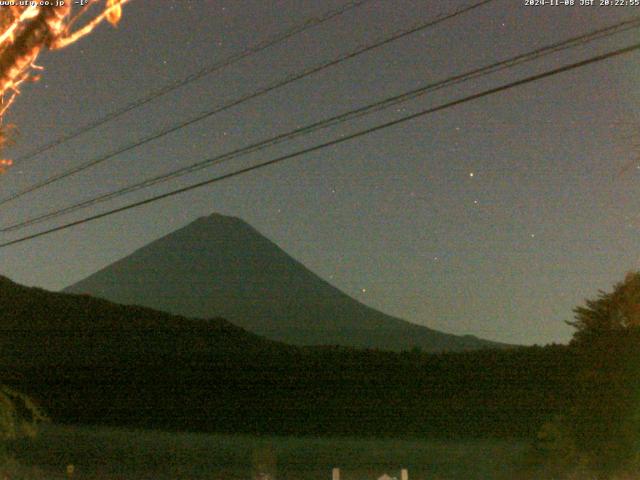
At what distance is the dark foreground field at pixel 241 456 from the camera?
70.0 ft

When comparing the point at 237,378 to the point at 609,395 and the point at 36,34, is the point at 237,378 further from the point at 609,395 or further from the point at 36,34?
the point at 36,34

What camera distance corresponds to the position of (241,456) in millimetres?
26172

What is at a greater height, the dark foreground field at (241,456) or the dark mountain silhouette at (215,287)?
the dark mountain silhouette at (215,287)

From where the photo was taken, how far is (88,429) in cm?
3198

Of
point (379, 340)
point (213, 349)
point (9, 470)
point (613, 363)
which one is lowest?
point (9, 470)

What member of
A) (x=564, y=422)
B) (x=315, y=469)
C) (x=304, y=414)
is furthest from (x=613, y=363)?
(x=304, y=414)

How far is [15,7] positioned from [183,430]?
2600 cm

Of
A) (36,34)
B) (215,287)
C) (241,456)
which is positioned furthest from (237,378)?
(215,287)

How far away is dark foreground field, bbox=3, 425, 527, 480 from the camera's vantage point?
2133 cm

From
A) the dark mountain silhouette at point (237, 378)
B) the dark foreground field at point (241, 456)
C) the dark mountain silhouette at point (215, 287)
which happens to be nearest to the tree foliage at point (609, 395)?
the dark foreground field at point (241, 456)

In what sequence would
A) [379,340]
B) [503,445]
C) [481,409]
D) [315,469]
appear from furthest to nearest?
[379,340], [481,409], [503,445], [315,469]

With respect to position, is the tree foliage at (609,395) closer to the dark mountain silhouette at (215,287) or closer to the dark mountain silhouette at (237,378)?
the dark mountain silhouette at (237,378)

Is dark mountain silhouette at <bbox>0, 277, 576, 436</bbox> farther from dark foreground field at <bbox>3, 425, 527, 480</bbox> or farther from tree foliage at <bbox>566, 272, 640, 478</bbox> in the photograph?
tree foliage at <bbox>566, 272, 640, 478</bbox>

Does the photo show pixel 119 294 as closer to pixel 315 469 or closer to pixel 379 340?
pixel 379 340
